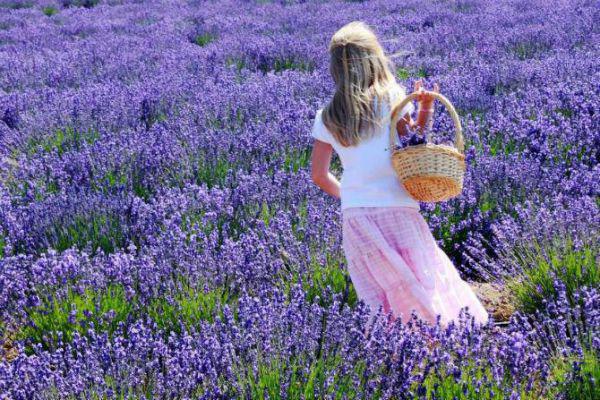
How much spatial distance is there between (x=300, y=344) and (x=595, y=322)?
36.5 inches

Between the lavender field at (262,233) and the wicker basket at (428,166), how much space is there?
0.50 meters

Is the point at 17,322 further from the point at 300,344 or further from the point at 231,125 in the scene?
the point at 231,125

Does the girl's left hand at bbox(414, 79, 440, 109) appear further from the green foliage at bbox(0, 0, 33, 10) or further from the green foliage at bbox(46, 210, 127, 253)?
the green foliage at bbox(0, 0, 33, 10)

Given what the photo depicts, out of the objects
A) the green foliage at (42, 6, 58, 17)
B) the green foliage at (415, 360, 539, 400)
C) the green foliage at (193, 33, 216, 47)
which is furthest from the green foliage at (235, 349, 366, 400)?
the green foliage at (42, 6, 58, 17)

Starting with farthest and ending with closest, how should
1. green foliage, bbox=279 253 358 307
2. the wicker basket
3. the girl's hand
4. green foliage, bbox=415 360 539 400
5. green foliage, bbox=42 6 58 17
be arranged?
green foliage, bbox=42 6 58 17
green foliage, bbox=279 253 358 307
the girl's hand
the wicker basket
green foliage, bbox=415 360 539 400

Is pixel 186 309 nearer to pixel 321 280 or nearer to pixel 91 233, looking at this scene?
pixel 321 280

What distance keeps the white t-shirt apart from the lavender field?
39 cm

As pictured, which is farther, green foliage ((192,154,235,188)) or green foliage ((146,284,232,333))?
green foliage ((192,154,235,188))

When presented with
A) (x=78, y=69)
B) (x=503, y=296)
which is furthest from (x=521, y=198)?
(x=78, y=69)

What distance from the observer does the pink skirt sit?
120 inches

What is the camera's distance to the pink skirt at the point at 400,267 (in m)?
3.06

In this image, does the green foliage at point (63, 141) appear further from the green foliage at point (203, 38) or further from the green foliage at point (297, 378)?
the green foliage at point (203, 38)

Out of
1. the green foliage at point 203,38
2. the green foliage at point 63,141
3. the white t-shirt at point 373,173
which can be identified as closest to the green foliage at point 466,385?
the white t-shirt at point 373,173

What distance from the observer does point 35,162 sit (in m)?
4.96
